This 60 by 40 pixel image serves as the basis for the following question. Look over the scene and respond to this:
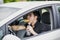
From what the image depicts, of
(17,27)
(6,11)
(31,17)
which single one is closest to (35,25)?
(31,17)

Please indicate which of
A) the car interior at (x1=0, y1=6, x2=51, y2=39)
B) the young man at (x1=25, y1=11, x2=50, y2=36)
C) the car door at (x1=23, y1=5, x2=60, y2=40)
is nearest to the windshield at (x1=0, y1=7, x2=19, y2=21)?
the car interior at (x1=0, y1=6, x2=51, y2=39)

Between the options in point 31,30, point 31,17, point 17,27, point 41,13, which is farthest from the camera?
point 41,13

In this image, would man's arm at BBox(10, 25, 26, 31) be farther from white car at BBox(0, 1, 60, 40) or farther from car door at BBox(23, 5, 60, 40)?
car door at BBox(23, 5, 60, 40)

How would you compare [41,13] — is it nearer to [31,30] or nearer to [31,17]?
[31,17]

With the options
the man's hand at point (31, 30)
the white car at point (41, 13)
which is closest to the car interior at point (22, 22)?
the white car at point (41, 13)

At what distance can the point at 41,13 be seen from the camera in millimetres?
4379

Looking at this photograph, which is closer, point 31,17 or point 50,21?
point 31,17

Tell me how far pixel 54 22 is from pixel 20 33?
81cm

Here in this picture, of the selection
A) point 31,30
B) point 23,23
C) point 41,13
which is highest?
point 41,13

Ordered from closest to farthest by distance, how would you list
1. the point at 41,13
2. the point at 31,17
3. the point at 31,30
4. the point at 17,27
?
1. the point at 17,27
2. the point at 31,30
3. the point at 31,17
4. the point at 41,13

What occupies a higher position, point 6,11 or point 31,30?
point 6,11

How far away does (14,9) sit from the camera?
4.10 meters

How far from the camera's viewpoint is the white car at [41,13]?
3.70 m

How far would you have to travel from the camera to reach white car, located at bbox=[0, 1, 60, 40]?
3.70 m
